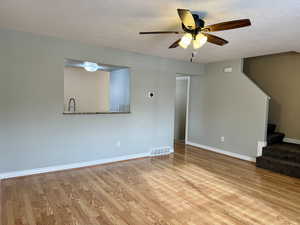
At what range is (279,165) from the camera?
3.96 m

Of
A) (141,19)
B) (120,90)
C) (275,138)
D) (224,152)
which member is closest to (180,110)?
(224,152)

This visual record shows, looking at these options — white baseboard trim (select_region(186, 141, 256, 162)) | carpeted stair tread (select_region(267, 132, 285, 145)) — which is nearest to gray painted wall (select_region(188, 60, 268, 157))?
white baseboard trim (select_region(186, 141, 256, 162))

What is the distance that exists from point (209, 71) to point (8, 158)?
496cm

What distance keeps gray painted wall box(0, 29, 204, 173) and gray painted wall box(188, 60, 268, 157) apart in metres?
1.82

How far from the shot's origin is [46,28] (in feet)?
10.0

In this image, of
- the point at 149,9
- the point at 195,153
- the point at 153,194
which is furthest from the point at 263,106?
the point at 149,9

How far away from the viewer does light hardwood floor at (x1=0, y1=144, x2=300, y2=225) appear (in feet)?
7.66

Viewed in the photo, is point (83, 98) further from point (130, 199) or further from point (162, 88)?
point (130, 199)

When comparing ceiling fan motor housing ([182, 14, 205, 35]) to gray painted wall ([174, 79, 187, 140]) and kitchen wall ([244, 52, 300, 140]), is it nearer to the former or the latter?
kitchen wall ([244, 52, 300, 140])

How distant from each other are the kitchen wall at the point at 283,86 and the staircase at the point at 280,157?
1.57 feet

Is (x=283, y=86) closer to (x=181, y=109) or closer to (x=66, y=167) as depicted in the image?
(x=181, y=109)

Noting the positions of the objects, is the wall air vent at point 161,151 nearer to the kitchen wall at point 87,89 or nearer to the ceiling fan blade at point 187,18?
the kitchen wall at point 87,89

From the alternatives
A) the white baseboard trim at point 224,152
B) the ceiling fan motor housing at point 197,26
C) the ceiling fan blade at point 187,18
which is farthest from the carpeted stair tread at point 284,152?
the ceiling fan blade at point 187,18

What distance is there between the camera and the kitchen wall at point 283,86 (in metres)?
4.77
